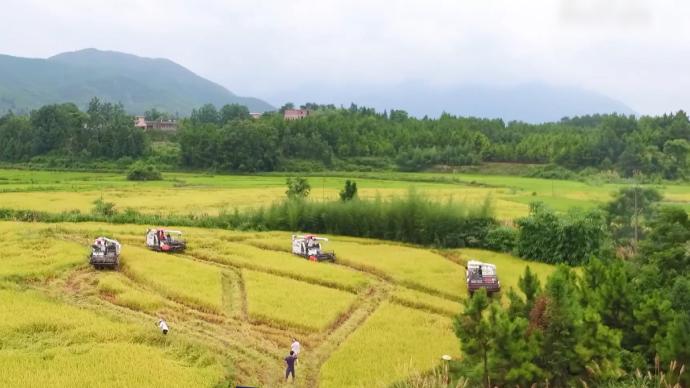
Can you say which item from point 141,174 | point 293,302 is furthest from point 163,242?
point 141,174

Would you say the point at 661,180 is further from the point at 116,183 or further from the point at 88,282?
the point at 88,282

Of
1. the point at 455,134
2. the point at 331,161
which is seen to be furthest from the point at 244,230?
the point at 455,134

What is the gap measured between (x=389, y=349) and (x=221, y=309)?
22.5 feet

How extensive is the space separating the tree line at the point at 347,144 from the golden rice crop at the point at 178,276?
56932 mm

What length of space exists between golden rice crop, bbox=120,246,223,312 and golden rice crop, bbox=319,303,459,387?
5.84 meters

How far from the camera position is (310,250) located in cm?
3142

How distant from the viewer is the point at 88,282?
25797 mm

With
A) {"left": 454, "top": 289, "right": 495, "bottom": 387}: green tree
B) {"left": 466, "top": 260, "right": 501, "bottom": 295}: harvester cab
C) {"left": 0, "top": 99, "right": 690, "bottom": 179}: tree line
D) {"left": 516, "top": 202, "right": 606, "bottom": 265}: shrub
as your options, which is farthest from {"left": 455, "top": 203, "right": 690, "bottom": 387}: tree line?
{"left": 0, "top": 99, "right": 690, "bottom": 179}: tree line

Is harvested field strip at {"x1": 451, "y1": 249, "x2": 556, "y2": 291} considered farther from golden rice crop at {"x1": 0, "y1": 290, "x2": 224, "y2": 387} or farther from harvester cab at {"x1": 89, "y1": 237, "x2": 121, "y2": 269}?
harvester cab at {"x1": 89, "y1": 237, "x2": 121, "y2": 269}


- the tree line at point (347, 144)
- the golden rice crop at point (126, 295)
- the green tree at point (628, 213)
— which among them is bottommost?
the golden rice crop at point (126, 295)

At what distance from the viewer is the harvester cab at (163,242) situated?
3177 centimetres

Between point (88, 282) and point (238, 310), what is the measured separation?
23.1 ft

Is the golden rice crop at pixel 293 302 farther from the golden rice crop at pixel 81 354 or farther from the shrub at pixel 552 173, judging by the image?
the shrub at pixel 552 173

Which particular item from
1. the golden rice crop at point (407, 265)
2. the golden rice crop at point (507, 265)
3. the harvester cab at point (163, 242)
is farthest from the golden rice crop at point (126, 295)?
the golden rice crop at point (507, 265)
